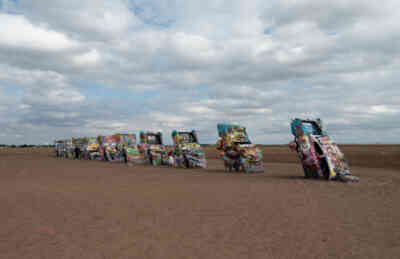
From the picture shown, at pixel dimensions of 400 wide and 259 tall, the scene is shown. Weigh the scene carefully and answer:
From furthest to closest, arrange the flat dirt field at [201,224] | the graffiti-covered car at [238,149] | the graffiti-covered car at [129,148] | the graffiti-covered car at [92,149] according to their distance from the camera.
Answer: the graffiti-covered car at [92,149], the graffiti-covered car at [129,148], the graffiti-covered car at [238,149], the flat dirt field at [201,224]

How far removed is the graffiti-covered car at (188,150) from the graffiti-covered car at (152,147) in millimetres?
3372

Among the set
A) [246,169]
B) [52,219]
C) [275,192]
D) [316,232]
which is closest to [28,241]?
[52,219]

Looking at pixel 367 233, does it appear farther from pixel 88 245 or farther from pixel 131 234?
pixel 88 245

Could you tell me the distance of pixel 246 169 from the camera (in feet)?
71.2

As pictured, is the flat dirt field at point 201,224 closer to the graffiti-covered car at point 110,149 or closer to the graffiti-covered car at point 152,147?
the graffiti-covered car at point 152,147

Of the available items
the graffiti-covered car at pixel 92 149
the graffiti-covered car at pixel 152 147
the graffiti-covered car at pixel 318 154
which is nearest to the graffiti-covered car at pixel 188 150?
the graffiti-covered car at pixel 152 147

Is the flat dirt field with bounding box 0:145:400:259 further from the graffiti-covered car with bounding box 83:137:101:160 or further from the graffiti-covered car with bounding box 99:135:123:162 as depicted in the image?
the graffiti-covered car with bounding box 83:137:101:160

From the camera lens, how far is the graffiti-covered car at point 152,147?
1266 inches

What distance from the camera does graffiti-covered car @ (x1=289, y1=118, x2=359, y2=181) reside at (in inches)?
636

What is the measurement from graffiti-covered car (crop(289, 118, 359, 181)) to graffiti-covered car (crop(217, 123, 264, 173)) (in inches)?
184

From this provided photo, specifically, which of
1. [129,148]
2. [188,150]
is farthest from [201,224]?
[129,148]

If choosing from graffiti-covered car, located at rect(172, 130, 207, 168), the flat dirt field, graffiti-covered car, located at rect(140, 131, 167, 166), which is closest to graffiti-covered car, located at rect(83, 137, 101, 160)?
graffiti-covered car, located at rect(140, 131, 167, 166)

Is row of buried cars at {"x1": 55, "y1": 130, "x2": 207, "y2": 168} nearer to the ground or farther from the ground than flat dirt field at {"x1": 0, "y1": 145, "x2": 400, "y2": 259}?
farther from the ground

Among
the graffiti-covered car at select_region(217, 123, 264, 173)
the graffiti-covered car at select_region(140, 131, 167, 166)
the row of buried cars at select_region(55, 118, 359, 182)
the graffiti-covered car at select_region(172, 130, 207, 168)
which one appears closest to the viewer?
the row of buried cars at select_region(55, 118, 359, 182)
